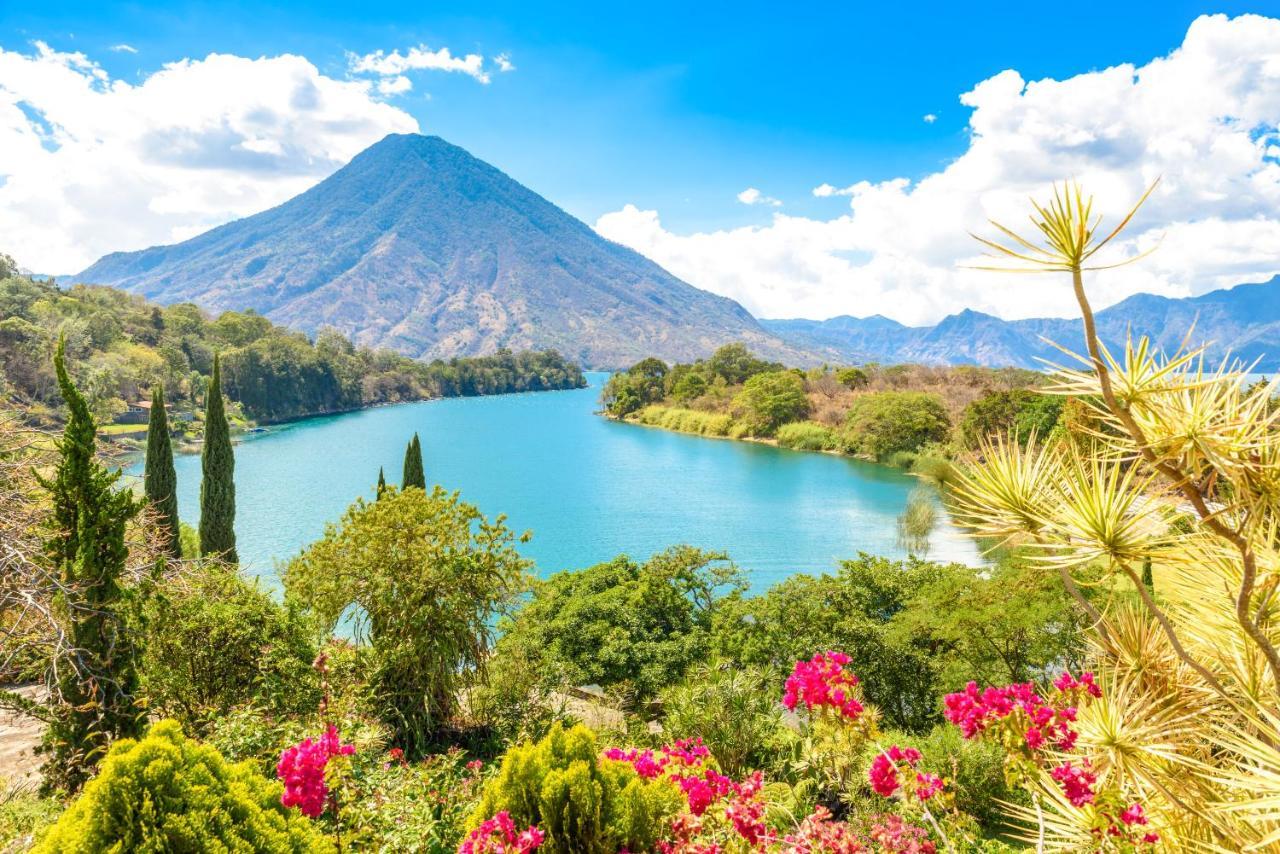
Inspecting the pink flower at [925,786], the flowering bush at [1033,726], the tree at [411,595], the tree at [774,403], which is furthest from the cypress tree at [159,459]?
the tree at [774,403]

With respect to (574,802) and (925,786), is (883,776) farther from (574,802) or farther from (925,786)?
(574,802)

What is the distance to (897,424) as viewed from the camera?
1517 inches

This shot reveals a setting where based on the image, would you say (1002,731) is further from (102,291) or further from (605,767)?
(102,291)

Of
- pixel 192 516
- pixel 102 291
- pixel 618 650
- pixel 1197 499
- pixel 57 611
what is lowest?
pixel 192 516

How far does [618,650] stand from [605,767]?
23.3 feet

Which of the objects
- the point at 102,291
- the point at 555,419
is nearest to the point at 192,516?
the point at 555,419

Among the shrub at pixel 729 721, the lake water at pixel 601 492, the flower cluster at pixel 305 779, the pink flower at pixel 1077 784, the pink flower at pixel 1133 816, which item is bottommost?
the lake water at pixel 601 492

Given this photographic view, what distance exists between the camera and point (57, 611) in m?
5.57

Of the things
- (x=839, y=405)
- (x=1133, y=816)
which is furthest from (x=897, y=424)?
(x=1133, y=816)

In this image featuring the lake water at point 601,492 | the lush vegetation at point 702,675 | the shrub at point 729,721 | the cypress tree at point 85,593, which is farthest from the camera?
the lake water at point 601,492

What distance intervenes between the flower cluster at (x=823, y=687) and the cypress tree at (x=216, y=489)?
49.1 feet

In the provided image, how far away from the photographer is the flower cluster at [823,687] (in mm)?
3877

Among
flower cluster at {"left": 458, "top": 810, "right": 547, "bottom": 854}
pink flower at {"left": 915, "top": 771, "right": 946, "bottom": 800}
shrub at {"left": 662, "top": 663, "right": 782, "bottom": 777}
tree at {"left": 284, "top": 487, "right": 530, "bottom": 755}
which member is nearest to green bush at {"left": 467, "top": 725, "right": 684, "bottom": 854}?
flower cluster at {"left": 458, "top": 810, "right": 547, "bottom": 854}

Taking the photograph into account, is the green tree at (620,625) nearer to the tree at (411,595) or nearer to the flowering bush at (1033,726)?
the tree at (411,595)
